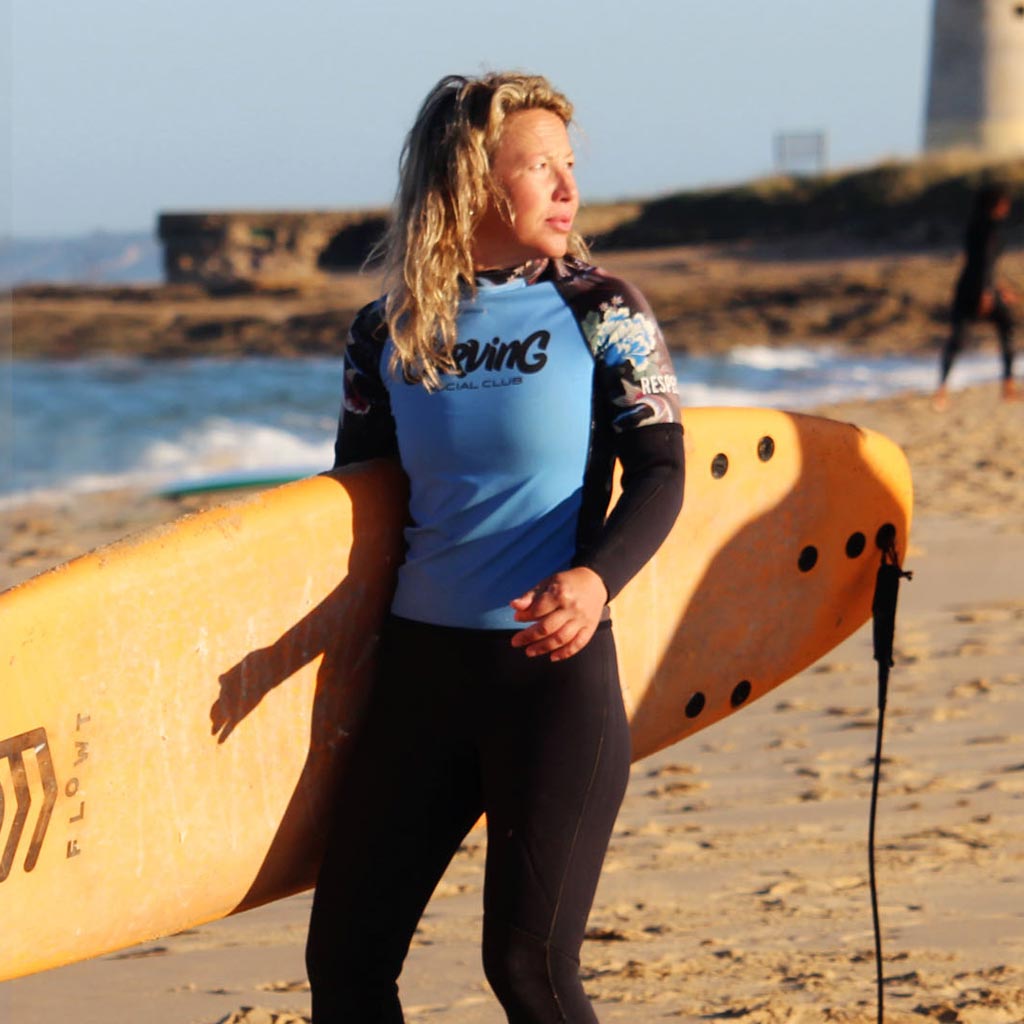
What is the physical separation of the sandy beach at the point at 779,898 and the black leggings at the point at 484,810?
72 centimetres

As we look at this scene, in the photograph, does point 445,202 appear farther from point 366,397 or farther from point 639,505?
point 639,505

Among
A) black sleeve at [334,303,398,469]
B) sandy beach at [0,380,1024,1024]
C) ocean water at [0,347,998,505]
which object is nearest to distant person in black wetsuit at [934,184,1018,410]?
ocean water at [0,347,998,505]

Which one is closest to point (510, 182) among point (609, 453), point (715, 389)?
point (609, 453)

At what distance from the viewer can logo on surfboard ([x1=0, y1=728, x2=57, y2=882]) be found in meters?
2.05

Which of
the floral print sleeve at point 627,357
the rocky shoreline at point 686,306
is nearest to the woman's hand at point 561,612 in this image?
the floral print sleeve at point 627,357

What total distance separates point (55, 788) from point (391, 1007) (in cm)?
52

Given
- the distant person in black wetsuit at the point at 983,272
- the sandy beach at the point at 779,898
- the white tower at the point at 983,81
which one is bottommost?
the sandy beach at the point at 779,898

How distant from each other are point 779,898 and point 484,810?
4.13 feet

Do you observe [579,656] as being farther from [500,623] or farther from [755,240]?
[755,240]

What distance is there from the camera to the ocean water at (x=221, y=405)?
14445 mm

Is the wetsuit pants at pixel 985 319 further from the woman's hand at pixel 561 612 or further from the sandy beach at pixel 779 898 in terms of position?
the woman's hand at pixel 561 612

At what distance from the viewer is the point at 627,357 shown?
1.95 metres

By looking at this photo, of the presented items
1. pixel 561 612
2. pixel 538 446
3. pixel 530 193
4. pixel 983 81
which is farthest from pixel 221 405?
pixel 983 81

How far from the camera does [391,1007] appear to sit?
2.02 m
